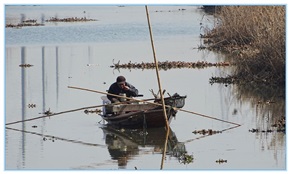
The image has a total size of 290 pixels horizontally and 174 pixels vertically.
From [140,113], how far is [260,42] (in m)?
7.02

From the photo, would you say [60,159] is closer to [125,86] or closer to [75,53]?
[125,86]

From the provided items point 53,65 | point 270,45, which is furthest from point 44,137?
point 53,65

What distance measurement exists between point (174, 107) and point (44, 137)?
2.69 metres

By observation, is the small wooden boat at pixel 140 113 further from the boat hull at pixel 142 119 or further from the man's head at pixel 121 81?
the man's head at pixel 121 81

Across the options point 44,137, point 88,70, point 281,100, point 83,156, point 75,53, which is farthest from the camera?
point 75,53

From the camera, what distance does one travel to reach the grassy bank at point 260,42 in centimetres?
2377

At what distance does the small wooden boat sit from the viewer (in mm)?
18344

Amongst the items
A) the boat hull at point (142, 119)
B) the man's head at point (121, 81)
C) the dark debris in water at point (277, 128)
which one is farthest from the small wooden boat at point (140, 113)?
the dark debris in water at point (277, 128)

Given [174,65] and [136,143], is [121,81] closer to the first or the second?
[136,143]

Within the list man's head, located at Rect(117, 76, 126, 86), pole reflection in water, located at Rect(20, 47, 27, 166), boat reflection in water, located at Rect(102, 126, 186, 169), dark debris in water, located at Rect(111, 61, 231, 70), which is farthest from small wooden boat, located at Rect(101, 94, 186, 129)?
dark debris in water, located at Rect(111, 61, 231, 70)

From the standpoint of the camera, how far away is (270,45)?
23797 mm

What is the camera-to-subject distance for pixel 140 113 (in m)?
18.4

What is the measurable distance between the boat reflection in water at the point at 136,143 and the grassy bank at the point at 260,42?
6.25m

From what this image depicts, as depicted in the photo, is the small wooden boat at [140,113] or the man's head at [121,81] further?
the man's head at [121,81]
